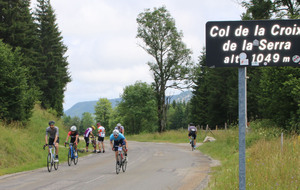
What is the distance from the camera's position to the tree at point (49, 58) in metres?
44.8

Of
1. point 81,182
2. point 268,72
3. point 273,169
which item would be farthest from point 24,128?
point 273,169

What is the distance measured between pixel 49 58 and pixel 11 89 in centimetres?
2411

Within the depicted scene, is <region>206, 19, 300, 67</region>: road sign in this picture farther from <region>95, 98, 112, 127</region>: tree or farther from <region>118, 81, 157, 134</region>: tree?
<region>95, 98, 112, 127</region>: tree

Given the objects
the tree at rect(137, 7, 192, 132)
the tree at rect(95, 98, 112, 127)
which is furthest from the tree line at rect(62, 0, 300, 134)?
the tree at rect(95, 98, 112, 127)

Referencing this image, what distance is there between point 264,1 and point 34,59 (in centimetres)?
2402

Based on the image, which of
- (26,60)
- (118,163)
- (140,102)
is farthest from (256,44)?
(140,102)

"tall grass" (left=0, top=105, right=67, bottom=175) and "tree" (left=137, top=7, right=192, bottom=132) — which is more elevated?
"tree" (left=137, top=7, right=192, bottom=132)

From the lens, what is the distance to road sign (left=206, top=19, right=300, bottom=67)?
685 cm

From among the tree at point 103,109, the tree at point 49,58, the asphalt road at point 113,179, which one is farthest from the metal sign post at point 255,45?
the tree at point 103,109

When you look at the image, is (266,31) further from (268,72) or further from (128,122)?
(128,122)

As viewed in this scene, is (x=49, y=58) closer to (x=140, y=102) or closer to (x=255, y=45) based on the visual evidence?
(x=140, y=102)

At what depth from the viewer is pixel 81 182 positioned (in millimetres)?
12211

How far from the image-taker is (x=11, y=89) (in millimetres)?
23062

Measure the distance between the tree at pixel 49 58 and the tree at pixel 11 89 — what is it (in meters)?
17.8
